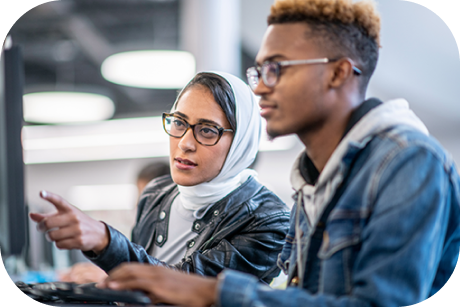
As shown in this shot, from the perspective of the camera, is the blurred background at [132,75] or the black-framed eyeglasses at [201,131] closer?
the black-framed eyeglasses at [201,131]

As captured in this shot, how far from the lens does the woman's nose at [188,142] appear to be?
5.34 ft

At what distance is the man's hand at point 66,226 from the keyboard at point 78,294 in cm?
11

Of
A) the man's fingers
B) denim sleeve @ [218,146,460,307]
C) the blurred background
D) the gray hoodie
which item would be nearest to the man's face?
the gray hoodie

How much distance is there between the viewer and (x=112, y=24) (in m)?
7.93

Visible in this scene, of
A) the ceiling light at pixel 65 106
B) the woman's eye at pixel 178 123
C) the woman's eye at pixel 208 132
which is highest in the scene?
the woman's eye at pixel 178 123

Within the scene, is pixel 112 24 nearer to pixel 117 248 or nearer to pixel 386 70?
pixel 386 70

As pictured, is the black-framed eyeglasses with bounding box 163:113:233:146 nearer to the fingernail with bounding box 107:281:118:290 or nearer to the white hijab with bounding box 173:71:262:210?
the white hijab with bounding box 173:71:262:210

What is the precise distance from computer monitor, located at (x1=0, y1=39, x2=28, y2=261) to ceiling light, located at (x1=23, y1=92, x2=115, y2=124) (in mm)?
4186

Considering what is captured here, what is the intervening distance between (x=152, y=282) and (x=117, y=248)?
44 centimetres

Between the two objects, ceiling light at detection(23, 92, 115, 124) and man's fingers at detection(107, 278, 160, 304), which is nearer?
man's fingers at detection(107, 278, 160, 304)

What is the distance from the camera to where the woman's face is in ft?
5.41

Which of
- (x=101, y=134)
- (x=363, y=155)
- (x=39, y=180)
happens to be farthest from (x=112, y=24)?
(x=363, y=155)

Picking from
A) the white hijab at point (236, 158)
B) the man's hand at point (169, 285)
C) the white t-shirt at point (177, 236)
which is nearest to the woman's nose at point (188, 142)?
the white hijab at point (236, 158)

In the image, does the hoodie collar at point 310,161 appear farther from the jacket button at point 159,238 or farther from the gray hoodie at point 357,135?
the jacket button at point 159,238
